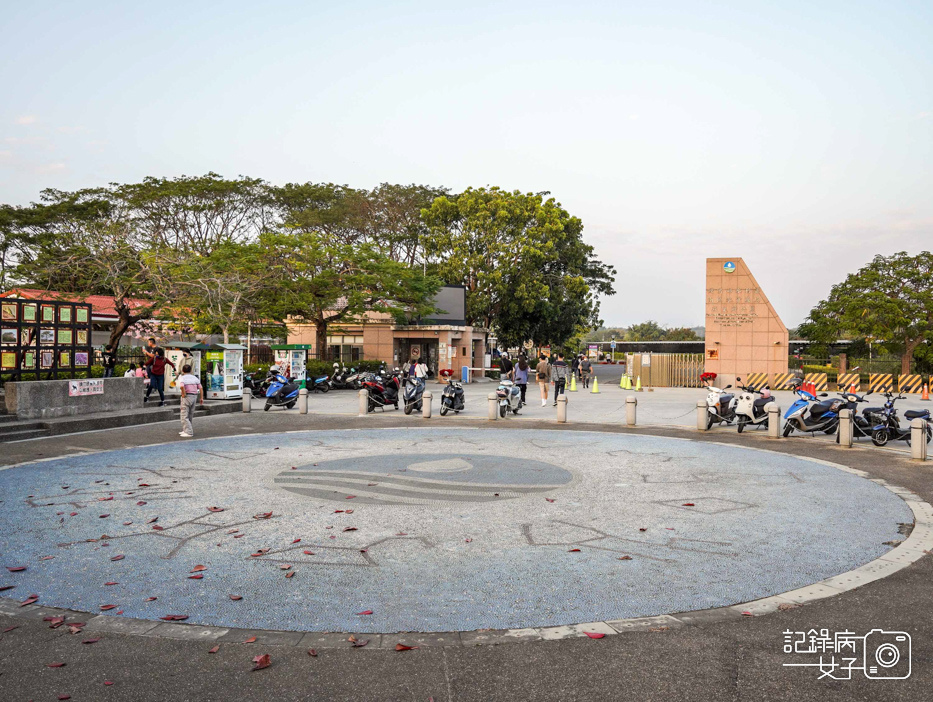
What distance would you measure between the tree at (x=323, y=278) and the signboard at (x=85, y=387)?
15143 millimetres

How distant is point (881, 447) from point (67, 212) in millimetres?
42610

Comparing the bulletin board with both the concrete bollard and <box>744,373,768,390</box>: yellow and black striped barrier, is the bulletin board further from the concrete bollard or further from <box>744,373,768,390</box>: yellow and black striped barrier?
<box>744,373,768,390</box>: yellow and black striped barrier

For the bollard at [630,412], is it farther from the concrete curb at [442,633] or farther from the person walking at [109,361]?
the person walking at [109,361]

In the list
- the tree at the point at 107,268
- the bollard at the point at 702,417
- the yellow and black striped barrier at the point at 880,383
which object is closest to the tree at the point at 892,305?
the yellow and black striped barrier at the point at 880,383

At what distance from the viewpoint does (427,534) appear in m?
7.05

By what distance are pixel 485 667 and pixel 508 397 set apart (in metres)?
15.8

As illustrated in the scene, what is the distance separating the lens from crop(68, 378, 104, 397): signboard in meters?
16.4

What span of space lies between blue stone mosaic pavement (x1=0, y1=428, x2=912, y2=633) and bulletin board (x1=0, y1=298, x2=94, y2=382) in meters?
6.37

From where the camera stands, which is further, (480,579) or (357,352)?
(357,352)

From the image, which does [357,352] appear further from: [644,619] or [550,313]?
[644,619]

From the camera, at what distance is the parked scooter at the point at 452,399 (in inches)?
786

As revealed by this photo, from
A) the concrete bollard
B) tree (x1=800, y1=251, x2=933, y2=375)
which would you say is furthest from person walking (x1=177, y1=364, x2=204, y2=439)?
tree (x1=800, y1=251, x2=933, y2=375)

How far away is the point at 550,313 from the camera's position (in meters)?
46.9

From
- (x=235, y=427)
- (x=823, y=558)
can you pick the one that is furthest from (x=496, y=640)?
(x=235, y=427)
